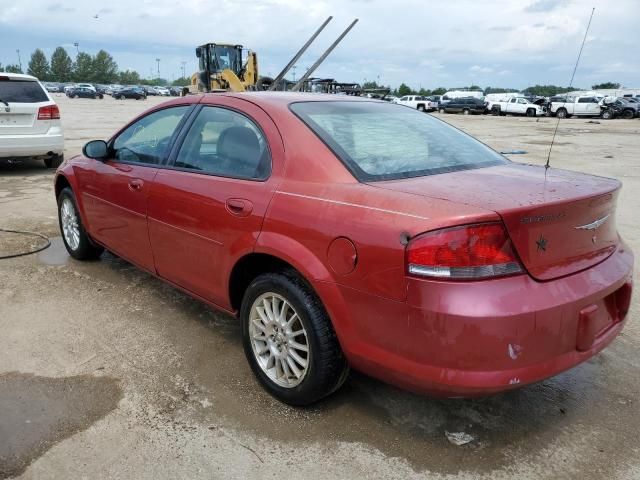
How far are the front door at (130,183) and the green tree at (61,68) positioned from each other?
152160mm

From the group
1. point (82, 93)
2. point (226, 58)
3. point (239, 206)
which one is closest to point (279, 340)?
point (239, 206)

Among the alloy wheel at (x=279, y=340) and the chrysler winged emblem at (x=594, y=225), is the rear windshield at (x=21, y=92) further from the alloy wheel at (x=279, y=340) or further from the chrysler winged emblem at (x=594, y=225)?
the chrysler winged emblem at (x=594, y=225)

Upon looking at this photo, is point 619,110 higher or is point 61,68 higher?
point 61,68

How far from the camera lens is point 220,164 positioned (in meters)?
3.24

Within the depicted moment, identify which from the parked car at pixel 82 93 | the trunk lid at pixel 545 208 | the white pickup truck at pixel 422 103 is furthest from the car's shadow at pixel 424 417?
the parked car at pixel 82 93

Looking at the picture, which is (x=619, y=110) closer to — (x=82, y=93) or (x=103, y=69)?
(x=82, y=93)

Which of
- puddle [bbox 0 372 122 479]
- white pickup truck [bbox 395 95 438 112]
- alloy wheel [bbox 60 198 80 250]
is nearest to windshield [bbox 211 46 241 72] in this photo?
alloy wheel [bbox 60 198 80 250]

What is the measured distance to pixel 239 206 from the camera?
2.94 meters

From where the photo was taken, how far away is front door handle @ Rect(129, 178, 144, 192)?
3735mm

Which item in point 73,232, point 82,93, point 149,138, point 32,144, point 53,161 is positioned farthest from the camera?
point 82,93

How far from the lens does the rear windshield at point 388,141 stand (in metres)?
2.78

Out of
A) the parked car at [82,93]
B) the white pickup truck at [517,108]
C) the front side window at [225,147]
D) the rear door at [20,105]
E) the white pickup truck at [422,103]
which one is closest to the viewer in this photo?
the front side window at [225,147]

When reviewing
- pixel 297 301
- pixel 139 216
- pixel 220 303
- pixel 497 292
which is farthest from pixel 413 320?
pixel 139 216

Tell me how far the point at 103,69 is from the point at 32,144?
14759 centimetres
